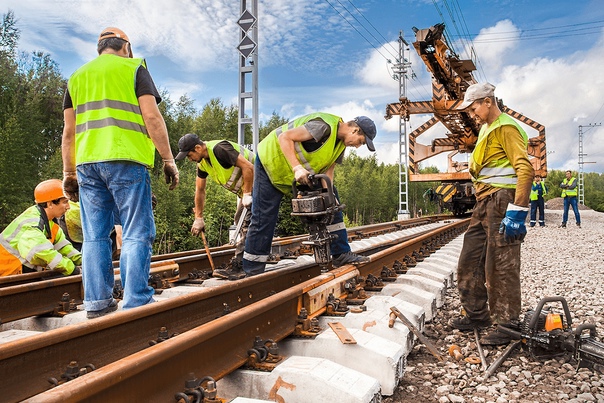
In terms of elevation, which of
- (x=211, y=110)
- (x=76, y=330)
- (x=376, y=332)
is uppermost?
(x=211, y=110)

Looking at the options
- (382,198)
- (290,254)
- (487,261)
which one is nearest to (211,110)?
(382,198)

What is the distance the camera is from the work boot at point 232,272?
15.7ft

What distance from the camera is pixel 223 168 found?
17.4ft

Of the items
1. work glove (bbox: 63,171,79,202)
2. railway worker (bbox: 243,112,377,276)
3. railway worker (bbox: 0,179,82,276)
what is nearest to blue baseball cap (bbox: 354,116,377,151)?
railway worker (bbox: 243,112,377,276)

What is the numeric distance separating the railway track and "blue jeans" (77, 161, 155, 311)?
10.3 inches

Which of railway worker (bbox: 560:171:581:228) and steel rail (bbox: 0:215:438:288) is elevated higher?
railway worker (bbox: 560:171:581:228)

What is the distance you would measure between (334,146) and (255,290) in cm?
141

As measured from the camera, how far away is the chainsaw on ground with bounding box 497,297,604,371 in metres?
2.77

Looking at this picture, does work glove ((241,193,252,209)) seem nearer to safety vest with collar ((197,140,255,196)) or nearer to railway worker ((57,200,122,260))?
safety vest with collar ((197,140,255,196))

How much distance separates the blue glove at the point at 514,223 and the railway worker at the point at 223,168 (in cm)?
251

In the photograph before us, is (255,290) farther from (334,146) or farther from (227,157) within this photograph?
(227,157)

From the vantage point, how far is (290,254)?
6.38 meters

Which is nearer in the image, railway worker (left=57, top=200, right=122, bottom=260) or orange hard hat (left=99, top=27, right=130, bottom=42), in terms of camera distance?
orange hard hat (left=99, top=27, right=130, bottom=42)

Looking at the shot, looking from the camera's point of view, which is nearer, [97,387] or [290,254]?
[97,387]
